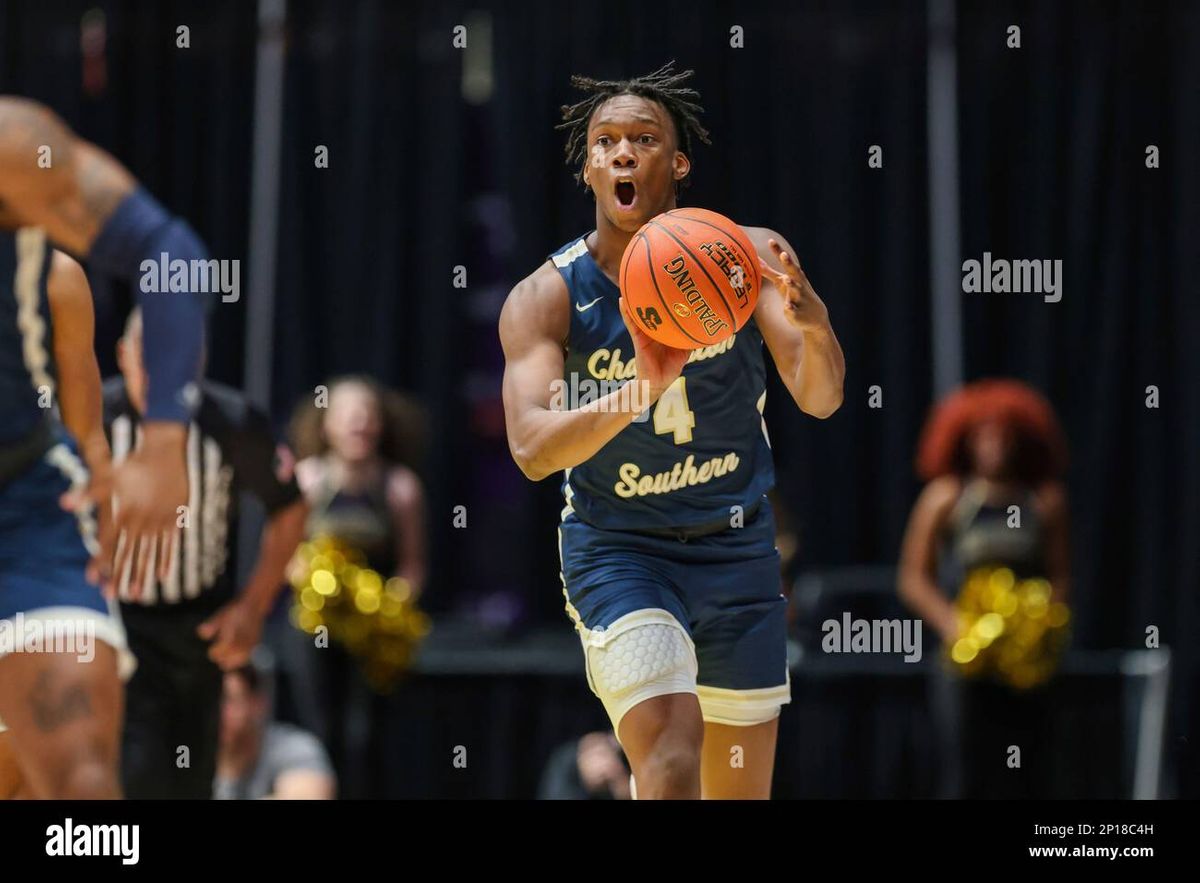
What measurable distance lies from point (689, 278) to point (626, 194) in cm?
45

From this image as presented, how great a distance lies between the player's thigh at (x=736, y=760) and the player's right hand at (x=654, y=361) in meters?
0.89

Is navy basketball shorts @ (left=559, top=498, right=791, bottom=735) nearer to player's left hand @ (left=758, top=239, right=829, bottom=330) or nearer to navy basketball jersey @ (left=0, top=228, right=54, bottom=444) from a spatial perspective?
player's left hand @ (left=758, top=239, right=829, bottom=330)

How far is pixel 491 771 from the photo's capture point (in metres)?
6.73

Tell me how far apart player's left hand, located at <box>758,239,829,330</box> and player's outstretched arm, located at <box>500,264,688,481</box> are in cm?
26

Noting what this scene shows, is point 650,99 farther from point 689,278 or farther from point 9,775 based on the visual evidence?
point 9,775

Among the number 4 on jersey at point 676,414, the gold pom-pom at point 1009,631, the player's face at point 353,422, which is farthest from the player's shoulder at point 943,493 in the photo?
the number 4 on jersey at point 676,414

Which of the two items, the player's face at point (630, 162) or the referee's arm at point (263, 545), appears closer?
the player's face at point (630, 162)

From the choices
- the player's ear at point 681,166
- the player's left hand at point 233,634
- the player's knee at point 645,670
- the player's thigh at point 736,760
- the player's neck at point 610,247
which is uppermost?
the player's ear at point 681,166

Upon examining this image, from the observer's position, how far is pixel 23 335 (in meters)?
4.62

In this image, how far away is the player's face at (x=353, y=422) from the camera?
6.75m

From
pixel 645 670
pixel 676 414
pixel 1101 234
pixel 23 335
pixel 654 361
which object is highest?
pixel 1101 234

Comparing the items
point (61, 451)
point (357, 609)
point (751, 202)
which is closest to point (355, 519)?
point (357, 609)

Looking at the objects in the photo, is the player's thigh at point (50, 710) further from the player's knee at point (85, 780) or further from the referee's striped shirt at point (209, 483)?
the referee's striped shirt at point (209, 483)

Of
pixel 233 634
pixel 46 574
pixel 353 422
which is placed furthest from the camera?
pixel 353 422
